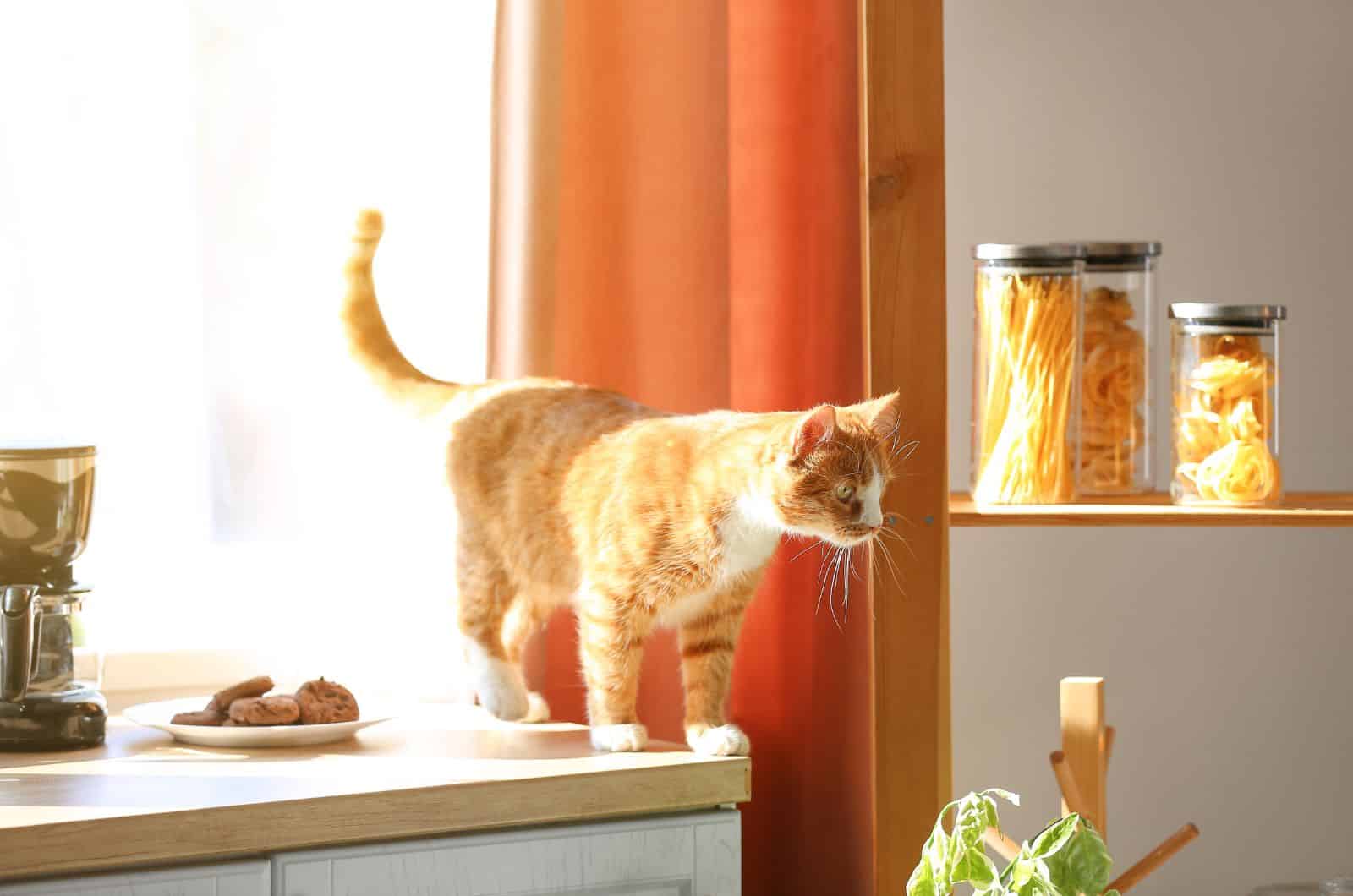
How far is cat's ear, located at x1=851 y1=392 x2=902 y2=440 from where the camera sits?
1.19 meters

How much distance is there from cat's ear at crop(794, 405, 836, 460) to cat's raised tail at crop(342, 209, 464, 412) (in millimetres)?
464

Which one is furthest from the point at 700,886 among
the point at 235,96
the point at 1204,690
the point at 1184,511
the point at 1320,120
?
the point at 1320,120

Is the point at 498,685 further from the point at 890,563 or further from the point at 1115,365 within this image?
the point at 1115,365


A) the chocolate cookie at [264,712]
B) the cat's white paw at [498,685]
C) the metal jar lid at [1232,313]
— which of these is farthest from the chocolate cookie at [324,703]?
the metal jar lid at [1232,313]

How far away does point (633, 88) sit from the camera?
5.29ft

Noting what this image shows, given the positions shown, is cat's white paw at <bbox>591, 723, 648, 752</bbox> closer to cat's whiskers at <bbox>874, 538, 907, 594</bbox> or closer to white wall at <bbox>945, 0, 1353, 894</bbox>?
cat's whiskers at <bbox>874, 538, 907, 594</bbox>

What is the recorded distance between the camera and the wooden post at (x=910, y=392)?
3.88ft

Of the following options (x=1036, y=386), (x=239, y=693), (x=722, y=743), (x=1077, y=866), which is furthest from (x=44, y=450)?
(x=1077, y=866)

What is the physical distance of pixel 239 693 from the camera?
136cm

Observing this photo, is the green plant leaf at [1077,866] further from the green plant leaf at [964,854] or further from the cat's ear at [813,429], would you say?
the cat's ear at [813,429]

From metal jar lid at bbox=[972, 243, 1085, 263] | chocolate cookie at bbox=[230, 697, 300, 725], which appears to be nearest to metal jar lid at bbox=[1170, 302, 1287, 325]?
metal jar lid at bbox=[972, 243, 1085, 263]

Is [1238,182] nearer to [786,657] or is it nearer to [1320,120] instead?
[1320,120]

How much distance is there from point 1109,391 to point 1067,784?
351 mm

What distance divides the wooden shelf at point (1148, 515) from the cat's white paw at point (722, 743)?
0.27 metres
